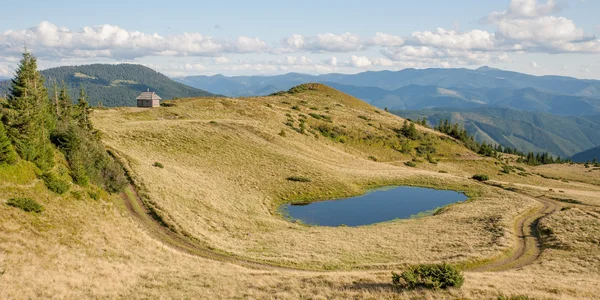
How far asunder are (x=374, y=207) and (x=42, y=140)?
151 ft

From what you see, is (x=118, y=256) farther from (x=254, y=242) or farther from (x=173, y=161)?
(x=173, y=161)

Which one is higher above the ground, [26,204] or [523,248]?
[26,204]

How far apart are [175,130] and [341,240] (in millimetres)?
49373

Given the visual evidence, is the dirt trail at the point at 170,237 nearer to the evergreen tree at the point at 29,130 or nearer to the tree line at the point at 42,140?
the tree line at the point at 42,140

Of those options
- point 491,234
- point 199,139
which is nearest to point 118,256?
point 491,234

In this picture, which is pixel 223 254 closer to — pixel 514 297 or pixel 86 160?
pixel 86 160

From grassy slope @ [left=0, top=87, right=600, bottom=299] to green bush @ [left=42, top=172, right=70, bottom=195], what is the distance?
43.7 inches

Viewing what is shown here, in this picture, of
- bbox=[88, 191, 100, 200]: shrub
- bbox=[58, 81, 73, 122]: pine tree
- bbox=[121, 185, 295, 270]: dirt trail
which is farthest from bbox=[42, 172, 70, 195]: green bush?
bbox=[58, 81, 73, 122]: pine tree

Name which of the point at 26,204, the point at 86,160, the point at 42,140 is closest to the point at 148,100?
the point at 86,160

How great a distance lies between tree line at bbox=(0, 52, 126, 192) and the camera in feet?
117

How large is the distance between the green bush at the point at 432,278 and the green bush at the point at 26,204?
28.6 metres

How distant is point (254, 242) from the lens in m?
39.9

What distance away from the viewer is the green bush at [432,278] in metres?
22.1

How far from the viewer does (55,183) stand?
34.8 m
